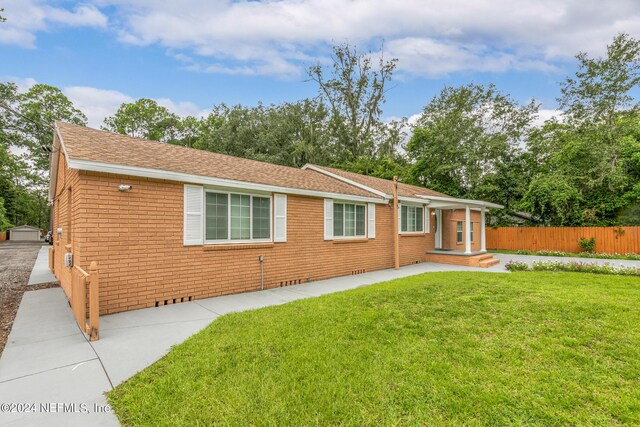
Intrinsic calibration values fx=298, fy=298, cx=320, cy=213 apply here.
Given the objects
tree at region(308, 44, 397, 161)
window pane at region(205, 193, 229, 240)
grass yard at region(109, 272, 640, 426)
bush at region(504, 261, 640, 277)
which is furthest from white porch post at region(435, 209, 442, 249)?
tree at region(308, 44, 397, 161)

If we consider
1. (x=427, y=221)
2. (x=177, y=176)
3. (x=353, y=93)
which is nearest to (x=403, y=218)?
(x=427, y=221)

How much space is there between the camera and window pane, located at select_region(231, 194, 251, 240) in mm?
7371

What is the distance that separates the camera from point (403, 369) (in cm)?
332

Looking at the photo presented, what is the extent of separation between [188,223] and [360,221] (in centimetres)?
624

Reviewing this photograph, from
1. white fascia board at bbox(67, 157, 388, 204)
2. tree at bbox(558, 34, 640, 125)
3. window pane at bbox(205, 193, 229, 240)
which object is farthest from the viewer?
tree at bbox(558, 34, 640, 125)

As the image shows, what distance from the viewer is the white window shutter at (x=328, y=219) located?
9.56 meters

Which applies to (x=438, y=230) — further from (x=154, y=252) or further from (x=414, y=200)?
(x=154, y=252)

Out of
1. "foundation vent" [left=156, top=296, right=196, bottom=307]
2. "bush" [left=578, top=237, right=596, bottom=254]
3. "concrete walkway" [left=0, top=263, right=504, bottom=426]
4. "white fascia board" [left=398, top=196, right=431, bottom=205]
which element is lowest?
"concrete walkway" [left=0, top=263, right=504, bottom=426]

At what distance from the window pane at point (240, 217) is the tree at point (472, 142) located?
57.1 ft

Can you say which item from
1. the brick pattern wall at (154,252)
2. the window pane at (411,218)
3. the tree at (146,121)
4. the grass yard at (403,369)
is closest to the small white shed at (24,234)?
the tree at (146,121)

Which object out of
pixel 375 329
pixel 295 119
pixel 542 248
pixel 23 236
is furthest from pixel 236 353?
pixel 23 236

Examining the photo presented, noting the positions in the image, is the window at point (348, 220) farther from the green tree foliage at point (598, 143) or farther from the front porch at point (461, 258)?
the green tree foliage at point (598, 143)

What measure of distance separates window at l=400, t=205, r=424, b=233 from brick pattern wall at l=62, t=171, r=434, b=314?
5.74m

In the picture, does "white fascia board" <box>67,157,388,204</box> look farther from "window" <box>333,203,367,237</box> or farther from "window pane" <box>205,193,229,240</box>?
"window" <box>333,203,367,237</box>
